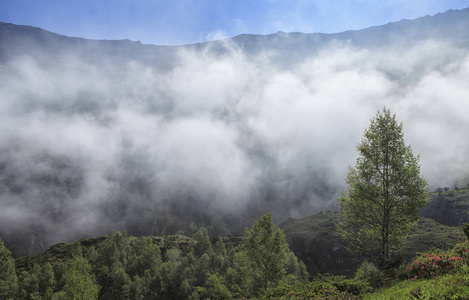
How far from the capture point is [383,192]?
27.0 metres

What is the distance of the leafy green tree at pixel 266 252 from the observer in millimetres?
41125

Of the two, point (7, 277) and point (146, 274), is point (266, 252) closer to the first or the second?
point (146, 274)

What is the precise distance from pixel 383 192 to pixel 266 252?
71.9 ft

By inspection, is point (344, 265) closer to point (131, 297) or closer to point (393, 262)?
point (131, 297)

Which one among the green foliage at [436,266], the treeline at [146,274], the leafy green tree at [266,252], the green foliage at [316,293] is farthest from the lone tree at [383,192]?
the treeline at [146,274]

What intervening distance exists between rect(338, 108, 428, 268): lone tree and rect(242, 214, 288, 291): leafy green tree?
49.6 ft

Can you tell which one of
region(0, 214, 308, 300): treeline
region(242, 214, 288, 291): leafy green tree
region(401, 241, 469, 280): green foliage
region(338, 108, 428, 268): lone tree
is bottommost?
region(0, 214, 308, 300): treeline

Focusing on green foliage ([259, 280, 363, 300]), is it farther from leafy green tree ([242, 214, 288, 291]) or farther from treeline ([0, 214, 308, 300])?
treeline ([0, 214, 308, 300])

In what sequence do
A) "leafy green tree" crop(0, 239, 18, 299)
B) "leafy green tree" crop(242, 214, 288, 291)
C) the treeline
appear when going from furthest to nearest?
"leafy green tree" crop(0, 239, 18, 299)
the treeline
"leafy green tree" crop(242, 214, 288, 291)

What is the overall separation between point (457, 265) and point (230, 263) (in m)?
85.2

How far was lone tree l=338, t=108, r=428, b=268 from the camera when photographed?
84.9 ft

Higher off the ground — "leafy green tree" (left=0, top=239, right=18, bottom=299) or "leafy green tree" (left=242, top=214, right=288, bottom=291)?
"leafy green tree" (left=242, top=214, right=288, bottom=291)

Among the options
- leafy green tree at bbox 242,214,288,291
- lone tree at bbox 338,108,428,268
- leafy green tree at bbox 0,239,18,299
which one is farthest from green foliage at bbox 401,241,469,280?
leafy green tree at bbox 0,239,18,299

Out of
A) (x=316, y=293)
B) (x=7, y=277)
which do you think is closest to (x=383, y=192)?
(x=316, y=293)
